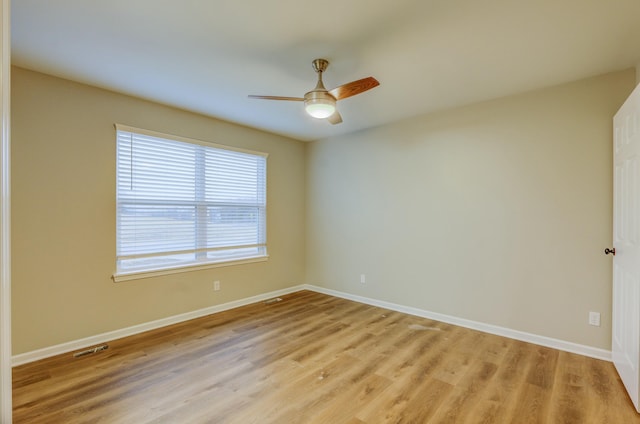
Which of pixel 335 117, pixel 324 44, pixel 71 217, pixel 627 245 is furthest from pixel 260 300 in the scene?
pixel 627 245

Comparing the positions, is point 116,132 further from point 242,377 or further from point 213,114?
point 242,377

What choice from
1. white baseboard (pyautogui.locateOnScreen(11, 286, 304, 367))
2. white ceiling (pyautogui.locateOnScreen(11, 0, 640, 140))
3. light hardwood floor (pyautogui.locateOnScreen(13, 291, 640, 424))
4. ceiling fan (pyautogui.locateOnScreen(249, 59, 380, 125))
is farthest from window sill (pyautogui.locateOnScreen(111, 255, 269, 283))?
ceiling fan (pyautogui.locateOnScreen(249, 59, 380, 125))

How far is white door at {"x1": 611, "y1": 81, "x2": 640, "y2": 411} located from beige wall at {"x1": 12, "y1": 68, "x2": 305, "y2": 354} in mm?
4132

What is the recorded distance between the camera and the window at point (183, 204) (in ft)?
10.9

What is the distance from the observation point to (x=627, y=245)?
225cm

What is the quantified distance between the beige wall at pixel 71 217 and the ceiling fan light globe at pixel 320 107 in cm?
205

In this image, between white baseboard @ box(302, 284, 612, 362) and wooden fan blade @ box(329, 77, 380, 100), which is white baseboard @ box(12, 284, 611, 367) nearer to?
white baseboard @ box(302, 284, 612, 362)

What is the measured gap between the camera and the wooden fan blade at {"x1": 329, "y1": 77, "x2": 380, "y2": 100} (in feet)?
7.29

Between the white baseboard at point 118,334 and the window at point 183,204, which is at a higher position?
the window at point 183,204

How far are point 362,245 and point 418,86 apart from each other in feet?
7.65

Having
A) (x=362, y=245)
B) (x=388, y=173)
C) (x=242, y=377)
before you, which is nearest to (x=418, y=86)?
(x=388, y=173)

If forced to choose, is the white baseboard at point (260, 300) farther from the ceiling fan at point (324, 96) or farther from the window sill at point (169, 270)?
the ceiling fan at point (324, 96)

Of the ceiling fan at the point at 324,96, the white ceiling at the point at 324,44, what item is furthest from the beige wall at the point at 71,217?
the ceiling fan at the point at 324,96

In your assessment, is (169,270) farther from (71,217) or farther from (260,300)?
(260,300)
